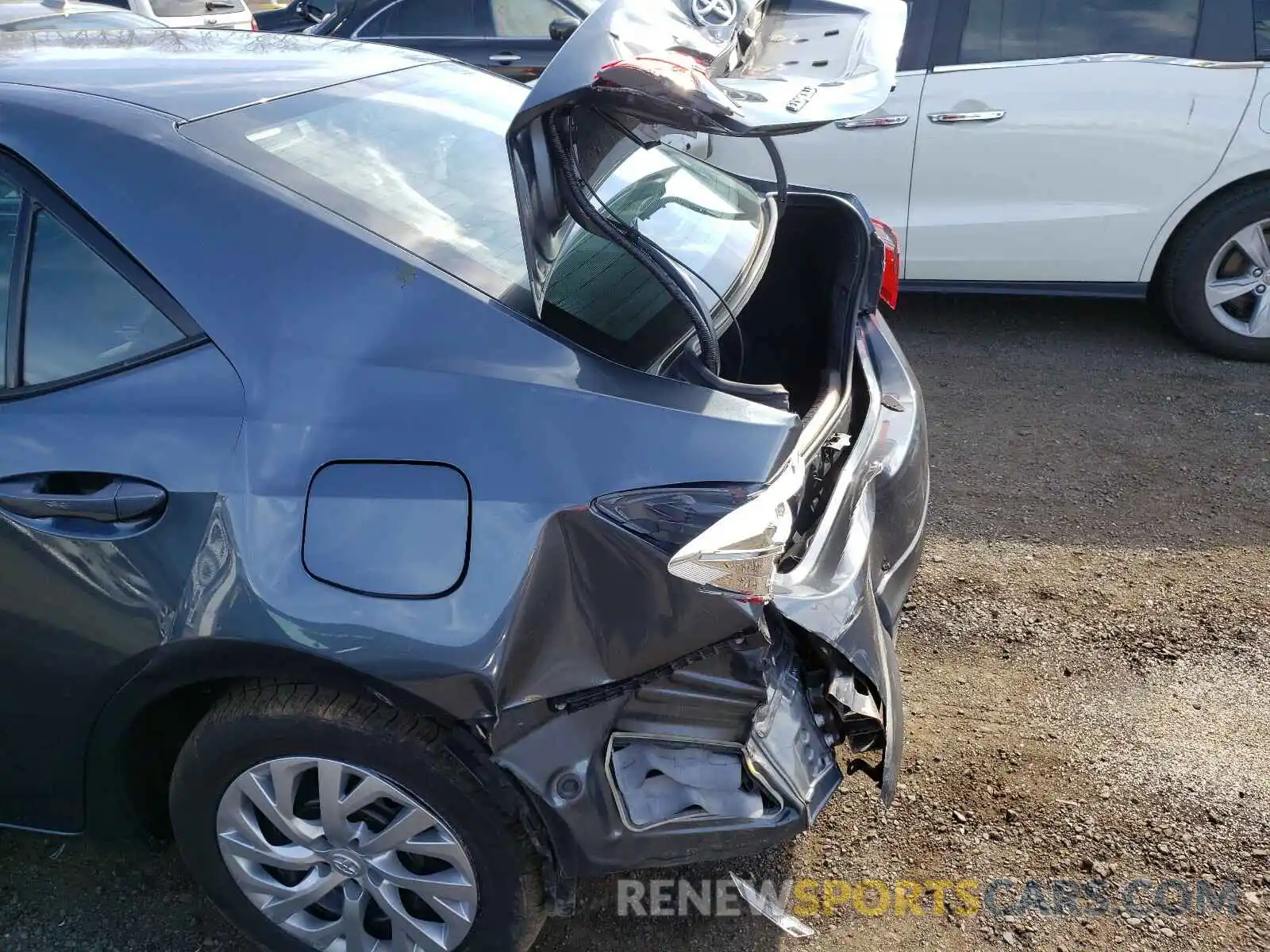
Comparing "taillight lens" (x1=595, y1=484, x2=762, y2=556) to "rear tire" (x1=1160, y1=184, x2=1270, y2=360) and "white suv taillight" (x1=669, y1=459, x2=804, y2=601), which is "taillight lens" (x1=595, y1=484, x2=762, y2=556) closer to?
"white suv taillight" (x1=669, y1=459, x2=804, y2=601)

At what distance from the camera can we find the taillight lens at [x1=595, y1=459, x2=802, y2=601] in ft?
5.51

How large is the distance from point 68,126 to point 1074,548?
2.98 metres

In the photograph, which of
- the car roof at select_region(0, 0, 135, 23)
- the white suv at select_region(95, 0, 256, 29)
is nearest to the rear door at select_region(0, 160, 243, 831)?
the car roof at select_region(0, 0, 135, 23)

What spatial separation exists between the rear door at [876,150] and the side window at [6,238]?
3231 mm

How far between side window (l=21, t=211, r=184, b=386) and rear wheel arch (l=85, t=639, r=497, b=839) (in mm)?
545

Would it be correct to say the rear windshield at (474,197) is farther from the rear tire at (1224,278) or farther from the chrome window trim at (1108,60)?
the rear tire at (1224,278)

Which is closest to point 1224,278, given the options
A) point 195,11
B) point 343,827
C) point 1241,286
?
point 1241,286

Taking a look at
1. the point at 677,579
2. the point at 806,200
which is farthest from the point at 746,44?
the point at 677,579

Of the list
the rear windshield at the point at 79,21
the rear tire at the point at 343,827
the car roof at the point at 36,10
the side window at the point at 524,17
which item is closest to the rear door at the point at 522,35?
the side window at the point at 524,17

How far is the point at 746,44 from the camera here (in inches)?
80.7

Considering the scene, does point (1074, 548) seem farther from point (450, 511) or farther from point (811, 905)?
point (450, 511)

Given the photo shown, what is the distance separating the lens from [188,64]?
7.44ft

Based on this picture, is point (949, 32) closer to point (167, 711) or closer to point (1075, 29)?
point (1075, 29)

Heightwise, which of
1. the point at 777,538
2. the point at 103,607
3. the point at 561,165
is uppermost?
the point at 561,165
